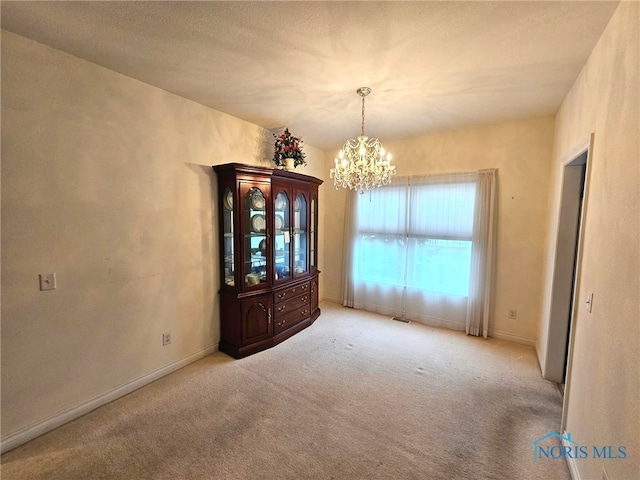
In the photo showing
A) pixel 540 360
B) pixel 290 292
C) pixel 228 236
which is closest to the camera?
pixel 540 360

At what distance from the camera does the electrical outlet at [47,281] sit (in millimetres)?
1895

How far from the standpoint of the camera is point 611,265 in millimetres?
1373

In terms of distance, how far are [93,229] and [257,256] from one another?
1517 mm

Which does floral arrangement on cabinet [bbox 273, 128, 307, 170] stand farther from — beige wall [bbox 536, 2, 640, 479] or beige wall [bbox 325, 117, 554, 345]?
beige wall [bbox 536, 2, 640, 479]

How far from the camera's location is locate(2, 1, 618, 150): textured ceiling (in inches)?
60.4

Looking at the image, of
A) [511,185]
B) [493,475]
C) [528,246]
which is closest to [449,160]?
[511,185]

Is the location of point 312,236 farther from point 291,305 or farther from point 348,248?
point 291,305

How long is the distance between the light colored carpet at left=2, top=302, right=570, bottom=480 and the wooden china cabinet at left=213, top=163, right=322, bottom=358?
1.02ft

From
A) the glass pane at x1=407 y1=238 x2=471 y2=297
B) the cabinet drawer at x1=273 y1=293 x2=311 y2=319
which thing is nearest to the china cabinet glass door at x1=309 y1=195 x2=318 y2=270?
the cabinet drawer at x1=273 y1=293 x2=311 y2=319

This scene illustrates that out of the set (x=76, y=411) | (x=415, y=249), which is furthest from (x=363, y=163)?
(x=76, y=411)

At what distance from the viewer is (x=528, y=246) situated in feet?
10.7

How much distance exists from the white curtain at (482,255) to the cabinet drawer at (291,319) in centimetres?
220

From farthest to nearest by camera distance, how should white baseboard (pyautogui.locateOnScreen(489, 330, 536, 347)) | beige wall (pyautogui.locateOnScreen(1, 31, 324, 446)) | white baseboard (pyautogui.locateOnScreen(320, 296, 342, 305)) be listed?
white baseboard (pyautogui.locateOnScreen(320, 296, 342, 305)), white baseboard (pyautogui.locateOnScreen(489, 330, 536, 347)), beige wall (pyautogui.locateOnScreen(1, 31, 324, 446))

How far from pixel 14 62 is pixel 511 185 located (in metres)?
4.65
